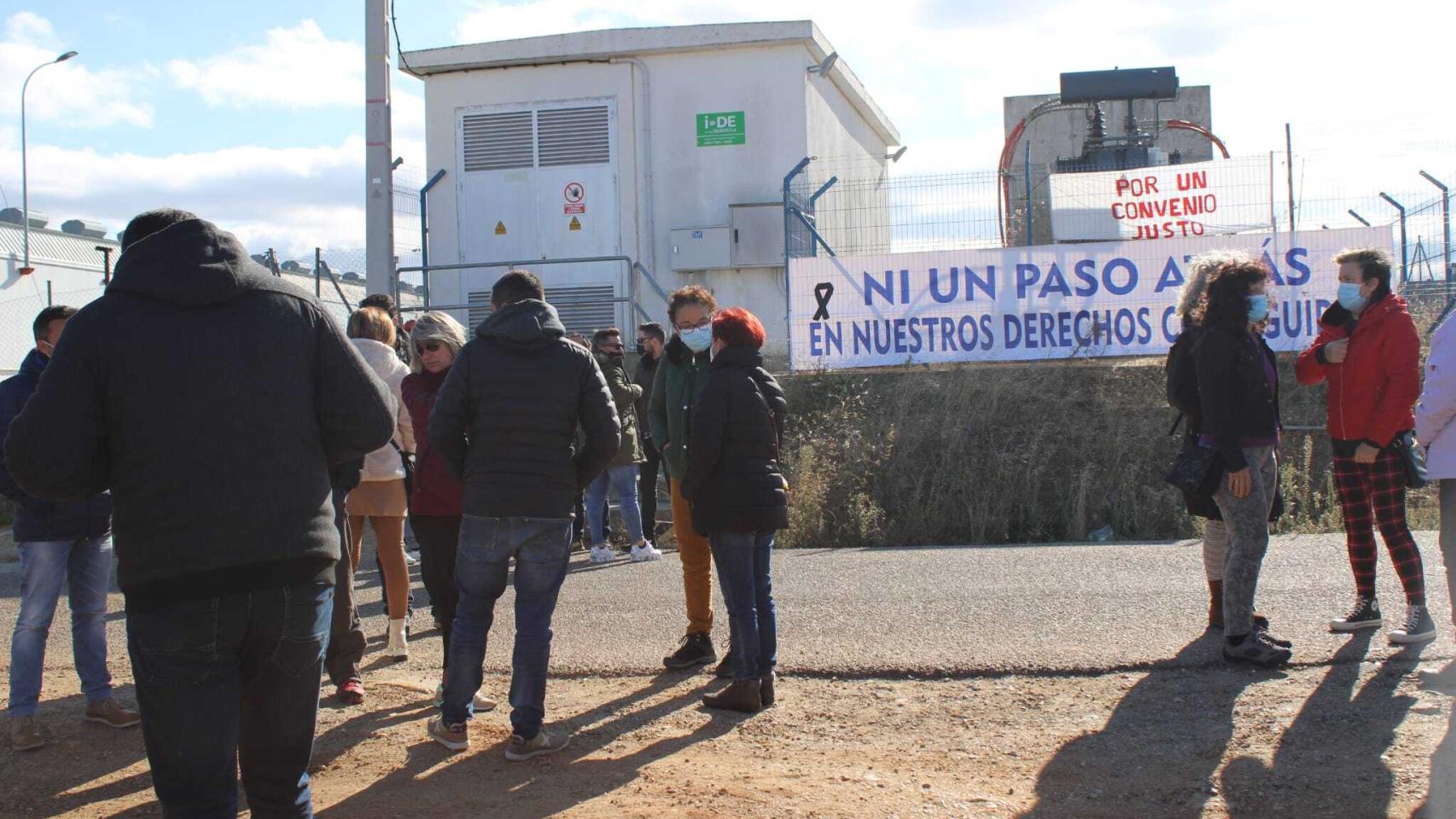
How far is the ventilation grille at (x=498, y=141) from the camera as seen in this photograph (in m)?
16.8

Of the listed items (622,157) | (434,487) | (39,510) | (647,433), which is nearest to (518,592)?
(434,487)

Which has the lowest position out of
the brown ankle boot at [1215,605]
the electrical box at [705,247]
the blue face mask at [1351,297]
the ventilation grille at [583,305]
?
the brown ankle boot at [1215,605]

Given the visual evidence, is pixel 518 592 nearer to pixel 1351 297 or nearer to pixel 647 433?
pixel 1351 297

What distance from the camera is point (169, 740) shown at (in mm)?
3104

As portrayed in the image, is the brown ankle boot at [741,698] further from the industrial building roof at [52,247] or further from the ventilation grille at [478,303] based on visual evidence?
the industrial building roof at [52,247]

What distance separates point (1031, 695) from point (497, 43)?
13.3m

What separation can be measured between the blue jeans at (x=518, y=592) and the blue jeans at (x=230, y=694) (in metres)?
1.52

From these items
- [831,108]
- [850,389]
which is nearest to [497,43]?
[831,108]

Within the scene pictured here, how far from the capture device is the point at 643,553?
9.60 m

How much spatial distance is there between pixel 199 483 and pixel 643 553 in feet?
21.5

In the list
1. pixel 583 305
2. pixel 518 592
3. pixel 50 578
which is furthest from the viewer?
pixel 583 305

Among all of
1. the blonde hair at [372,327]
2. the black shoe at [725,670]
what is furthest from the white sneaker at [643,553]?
the blonde hair at [372,327]

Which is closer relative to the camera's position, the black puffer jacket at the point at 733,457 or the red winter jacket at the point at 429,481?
the black puffer jacket at the point at 733,457

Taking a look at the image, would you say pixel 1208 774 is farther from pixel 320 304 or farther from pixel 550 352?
pixel 320 304
